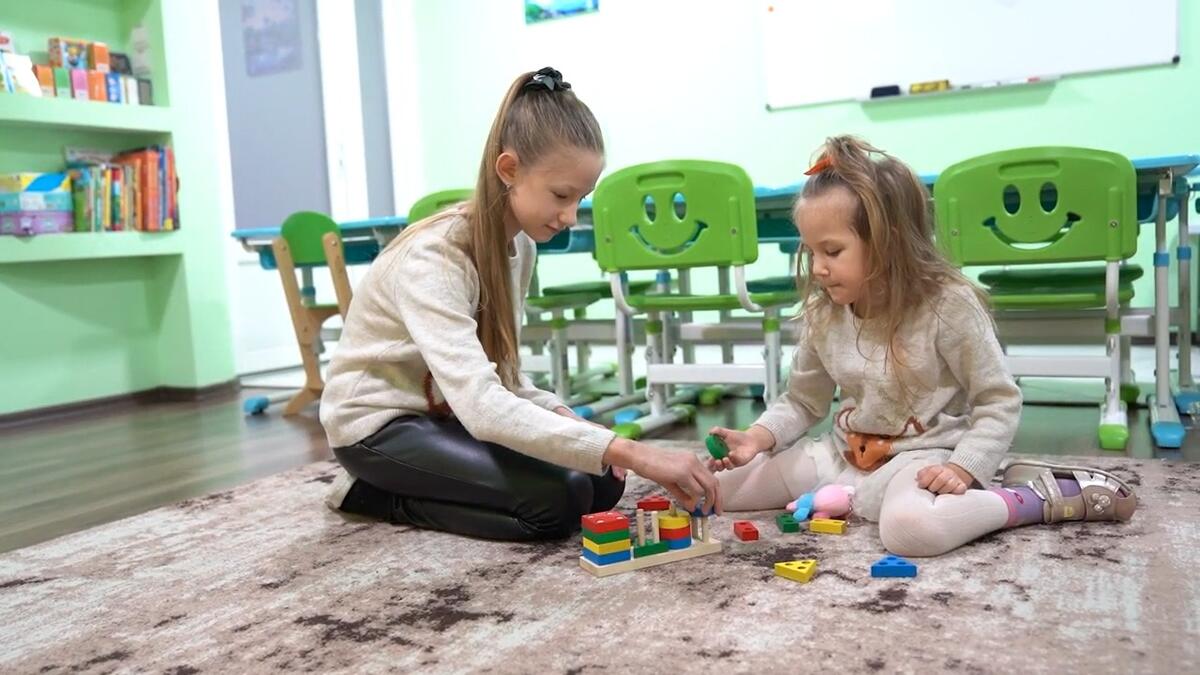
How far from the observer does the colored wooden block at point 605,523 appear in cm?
135

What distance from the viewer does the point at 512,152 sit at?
1476 mm

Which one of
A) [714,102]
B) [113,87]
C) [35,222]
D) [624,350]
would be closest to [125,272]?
[35,222]

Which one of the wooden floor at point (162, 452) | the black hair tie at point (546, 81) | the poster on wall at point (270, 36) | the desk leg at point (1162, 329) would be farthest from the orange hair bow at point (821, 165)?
the poster on wall at point (270, 36)

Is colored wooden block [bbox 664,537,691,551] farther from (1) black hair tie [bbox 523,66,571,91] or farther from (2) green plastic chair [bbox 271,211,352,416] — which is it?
(2) green plastic chair [bbox 271,211,352,416]

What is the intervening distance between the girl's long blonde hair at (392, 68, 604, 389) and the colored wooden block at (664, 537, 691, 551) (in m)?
0.39

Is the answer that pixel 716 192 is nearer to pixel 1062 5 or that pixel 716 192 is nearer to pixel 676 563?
pixel 676 563

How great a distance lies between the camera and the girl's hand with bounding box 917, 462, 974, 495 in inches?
54.6

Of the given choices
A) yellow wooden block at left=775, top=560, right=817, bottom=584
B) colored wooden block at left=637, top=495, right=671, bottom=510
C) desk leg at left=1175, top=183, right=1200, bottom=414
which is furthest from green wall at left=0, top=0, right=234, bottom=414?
desk leg at left=1175, top=183, right=1200, bottom=414

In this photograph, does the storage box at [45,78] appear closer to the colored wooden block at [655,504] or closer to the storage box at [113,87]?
the storage box at [113,87]

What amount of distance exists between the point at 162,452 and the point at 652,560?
5.98 ft

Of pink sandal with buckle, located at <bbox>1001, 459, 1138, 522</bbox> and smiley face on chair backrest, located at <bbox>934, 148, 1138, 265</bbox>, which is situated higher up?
smiley face on chair backrest, located at <bbox>934, 148, 1138, 265</bbox>

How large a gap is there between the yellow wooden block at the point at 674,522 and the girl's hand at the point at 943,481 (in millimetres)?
330

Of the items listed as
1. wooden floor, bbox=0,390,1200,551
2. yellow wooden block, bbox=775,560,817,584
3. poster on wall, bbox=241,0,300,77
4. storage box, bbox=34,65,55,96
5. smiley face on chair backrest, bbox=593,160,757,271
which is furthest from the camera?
poster on wall, bbox=241,0,300,77

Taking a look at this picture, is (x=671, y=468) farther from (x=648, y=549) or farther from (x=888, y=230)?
(x=888, y=230)
